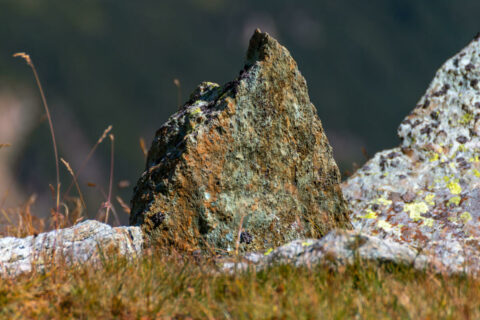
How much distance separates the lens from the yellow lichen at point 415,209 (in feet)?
19.5

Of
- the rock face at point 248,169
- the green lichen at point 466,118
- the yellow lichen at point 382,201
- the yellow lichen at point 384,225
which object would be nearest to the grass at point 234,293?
the rock face at point 248,169

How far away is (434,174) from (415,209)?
26.1 inches

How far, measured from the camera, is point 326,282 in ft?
10.6

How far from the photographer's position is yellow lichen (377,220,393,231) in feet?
19.3

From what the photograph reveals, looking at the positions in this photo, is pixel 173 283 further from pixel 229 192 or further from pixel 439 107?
pixel 439 107

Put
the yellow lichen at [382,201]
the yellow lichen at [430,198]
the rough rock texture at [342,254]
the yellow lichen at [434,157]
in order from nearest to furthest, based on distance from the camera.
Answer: the rough rock texture at [342,254] < the yellow lichen at [430,198] < the yellow lichen at [382,201] < the yellow lichen at [434,157]

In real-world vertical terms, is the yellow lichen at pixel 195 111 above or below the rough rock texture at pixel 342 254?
above

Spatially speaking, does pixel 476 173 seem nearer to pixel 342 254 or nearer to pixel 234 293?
pixel 342 254

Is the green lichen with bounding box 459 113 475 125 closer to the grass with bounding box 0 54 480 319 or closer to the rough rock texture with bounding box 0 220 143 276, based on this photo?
the grass with bounding box 0 54 480 319

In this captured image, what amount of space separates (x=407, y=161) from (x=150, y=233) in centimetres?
388

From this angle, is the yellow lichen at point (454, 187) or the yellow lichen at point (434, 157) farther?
the yellow lichen at point (434, 157)

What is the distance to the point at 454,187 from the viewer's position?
6.11 meters

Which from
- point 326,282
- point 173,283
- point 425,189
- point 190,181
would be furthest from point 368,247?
point 425,189

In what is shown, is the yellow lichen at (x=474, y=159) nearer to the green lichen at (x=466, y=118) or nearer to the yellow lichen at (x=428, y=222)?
the green lichen at (x=466, y=118)
